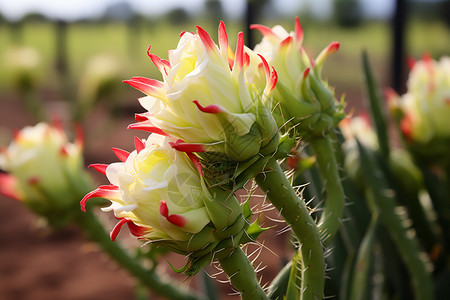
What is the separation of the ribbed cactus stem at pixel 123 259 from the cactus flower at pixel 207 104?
1.12ft

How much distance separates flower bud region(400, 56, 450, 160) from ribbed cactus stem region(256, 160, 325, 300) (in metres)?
0.39

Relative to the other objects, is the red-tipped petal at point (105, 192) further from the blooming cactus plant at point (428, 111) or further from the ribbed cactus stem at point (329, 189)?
the blooming cactus plant at point (428, 111)

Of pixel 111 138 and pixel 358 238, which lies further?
pixel 111 138

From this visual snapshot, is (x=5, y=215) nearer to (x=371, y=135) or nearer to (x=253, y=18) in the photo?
(x=253, y=18)

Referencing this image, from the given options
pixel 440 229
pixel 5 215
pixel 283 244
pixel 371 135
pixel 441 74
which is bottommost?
pixel 5 215

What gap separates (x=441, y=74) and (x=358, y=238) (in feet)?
0.75

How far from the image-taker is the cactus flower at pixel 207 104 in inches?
7.9

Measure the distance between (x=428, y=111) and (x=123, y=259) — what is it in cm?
39

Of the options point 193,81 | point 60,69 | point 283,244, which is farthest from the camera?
point 60,69

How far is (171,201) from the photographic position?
21 centimetres

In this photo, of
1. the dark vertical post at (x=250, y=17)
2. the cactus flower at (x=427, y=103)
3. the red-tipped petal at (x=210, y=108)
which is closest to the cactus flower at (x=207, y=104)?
the red-tipped petal at (x=210, y=108)

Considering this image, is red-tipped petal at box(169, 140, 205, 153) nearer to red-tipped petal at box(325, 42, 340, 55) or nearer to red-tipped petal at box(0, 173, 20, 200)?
red-tipped petal at box(325, 42, 340, 55)

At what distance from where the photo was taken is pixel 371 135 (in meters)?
0.70

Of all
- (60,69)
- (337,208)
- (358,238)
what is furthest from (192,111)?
(60,69)
